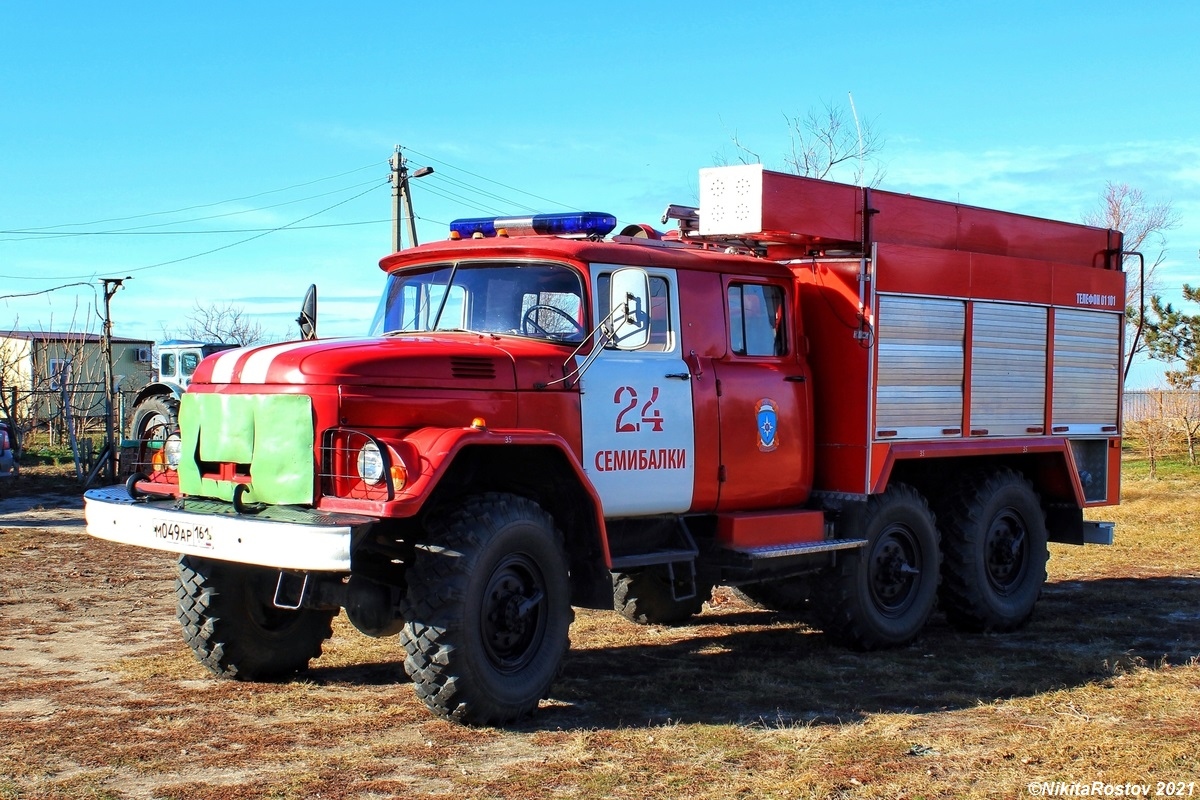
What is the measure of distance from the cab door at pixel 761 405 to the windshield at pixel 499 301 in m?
1.13

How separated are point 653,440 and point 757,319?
4.62 ft

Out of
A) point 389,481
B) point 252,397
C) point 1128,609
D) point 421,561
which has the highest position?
point 252,397

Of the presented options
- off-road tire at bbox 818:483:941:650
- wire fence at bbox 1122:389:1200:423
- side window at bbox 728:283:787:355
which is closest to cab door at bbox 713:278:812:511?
side window at bbox 728:283:787:355

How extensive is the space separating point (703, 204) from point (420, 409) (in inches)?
117

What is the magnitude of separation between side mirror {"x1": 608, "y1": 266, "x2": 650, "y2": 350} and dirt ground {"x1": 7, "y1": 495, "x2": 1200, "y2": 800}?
203 cm

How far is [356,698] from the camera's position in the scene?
673 centimetres

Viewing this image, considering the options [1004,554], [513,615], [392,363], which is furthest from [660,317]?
[1004,554]

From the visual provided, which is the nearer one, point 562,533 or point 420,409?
point 420,409

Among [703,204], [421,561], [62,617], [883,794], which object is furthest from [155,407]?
[883,794]

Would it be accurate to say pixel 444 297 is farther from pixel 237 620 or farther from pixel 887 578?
pixel 887 578

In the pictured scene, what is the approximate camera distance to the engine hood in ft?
19.6

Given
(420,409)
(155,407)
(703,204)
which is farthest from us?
(155,407)

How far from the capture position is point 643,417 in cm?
709

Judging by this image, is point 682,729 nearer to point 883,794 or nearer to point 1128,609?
point 883,794
